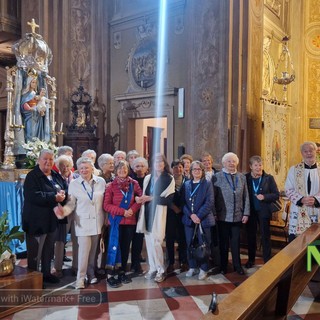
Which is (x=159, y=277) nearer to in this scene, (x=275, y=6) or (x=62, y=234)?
(x=62, y=234)

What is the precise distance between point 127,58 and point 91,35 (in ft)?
3.72

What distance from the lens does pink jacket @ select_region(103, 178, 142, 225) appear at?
12.7ft

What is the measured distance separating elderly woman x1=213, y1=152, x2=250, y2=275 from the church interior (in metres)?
0.35

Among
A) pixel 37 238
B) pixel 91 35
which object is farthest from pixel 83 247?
pixel 91 35

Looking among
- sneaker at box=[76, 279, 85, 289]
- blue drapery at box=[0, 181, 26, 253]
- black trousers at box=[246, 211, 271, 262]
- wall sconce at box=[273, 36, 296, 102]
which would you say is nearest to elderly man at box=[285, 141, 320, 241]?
black trousers at box=[246, 211, 271, 262]

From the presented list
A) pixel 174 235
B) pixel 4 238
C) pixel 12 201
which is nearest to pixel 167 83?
pixel 12 201

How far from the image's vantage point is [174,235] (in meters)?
4.39

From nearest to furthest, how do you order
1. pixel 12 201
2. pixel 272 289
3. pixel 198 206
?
pixel 272 289 → pixel 198 206 → pixel 12 201

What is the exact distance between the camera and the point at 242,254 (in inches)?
207

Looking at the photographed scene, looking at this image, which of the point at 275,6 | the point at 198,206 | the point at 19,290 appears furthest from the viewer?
the point at 275,6

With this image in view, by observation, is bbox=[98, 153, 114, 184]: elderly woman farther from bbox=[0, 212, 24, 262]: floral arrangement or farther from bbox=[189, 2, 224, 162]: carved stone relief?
bbox=[189, 2, 224, 162]: carved stone relief

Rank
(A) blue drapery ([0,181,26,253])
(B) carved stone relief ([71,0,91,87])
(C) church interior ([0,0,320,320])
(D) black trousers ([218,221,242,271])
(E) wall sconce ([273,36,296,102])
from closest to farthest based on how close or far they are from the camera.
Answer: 1. (D) black trousers ([218,221,242,271])
2. (A) blue drapery ([0,181,26,253])
3. (C) church interior ([0,0,320,320])
4. (E) wall sconce ([273,36,296,102])
5. (B) carved stone relief ([71,0,91,87])

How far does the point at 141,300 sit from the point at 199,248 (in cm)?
86

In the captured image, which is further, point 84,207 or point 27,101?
point 27,101
